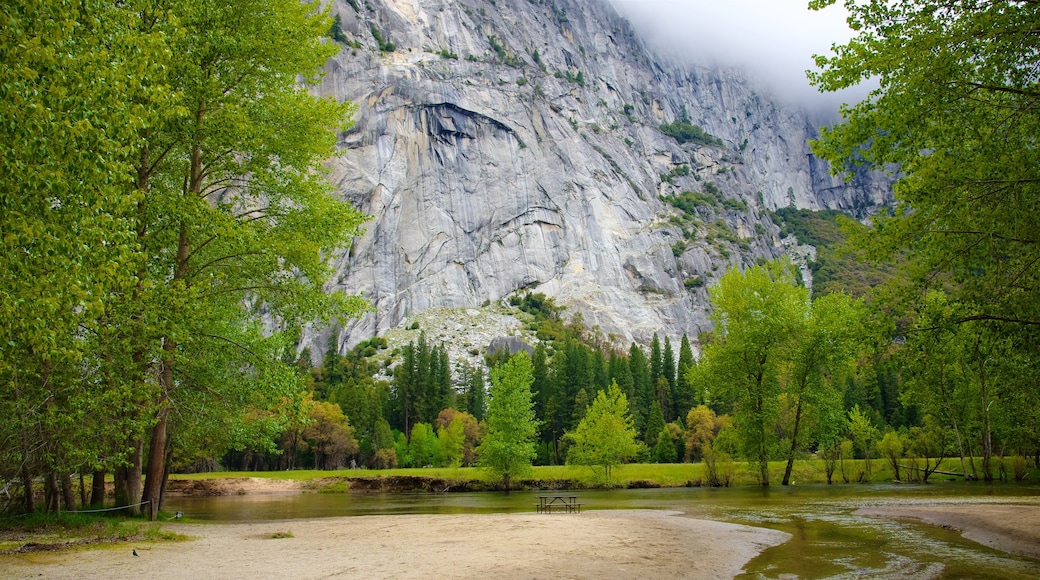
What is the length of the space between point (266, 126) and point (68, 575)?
42.8 feet

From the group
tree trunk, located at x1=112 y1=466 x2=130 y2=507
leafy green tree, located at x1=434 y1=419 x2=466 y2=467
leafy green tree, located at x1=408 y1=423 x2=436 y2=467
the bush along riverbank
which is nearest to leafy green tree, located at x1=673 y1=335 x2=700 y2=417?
leafy green tree, located at x1=434 y1=419 x2=466 y2=467

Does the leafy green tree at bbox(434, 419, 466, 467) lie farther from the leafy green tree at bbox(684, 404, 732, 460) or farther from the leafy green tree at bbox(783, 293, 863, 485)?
the leafy green tree at bbox(783, 293, 863, 485)

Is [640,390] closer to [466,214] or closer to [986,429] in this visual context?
[986,429]

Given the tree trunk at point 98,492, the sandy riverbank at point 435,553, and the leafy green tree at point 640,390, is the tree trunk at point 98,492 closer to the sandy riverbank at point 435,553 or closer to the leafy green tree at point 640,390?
the sandy riverbank at point 435,553

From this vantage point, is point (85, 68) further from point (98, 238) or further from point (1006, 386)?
point (1006, 386)

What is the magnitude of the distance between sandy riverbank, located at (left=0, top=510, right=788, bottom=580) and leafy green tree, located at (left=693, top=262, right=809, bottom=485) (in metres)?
21.3

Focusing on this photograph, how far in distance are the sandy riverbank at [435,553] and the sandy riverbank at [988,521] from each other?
5.24 meters

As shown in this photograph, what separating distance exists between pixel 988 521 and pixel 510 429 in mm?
36221

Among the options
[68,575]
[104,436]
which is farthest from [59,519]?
[68,575]

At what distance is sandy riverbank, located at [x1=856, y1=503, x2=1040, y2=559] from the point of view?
49.5 ft

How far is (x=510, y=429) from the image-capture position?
51312 millimetres

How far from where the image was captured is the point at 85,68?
8.43 meters

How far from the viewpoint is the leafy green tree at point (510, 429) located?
5103 centimetres

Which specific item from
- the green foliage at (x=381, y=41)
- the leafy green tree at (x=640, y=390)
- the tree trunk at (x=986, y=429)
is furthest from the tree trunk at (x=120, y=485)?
the green foliage at (x=381, y=41)
